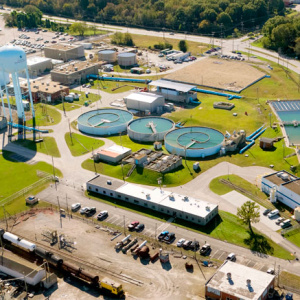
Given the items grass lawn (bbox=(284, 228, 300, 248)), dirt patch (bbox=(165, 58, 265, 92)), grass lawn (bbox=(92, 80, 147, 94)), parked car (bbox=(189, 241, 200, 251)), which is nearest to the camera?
parked car (bbox=(189, 241, 200, 251))

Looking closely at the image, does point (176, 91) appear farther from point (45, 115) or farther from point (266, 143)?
point (266, 143)

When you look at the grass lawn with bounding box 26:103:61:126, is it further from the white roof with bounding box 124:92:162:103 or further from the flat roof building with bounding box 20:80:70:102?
the white roof with bounding box 124:92:162:103

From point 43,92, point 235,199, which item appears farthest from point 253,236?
point 43,92

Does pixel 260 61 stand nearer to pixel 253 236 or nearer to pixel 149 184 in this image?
pixel 149 184

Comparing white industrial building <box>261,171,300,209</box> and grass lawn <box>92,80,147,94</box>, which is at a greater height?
white industrial building <box>261,171,300,209</box>

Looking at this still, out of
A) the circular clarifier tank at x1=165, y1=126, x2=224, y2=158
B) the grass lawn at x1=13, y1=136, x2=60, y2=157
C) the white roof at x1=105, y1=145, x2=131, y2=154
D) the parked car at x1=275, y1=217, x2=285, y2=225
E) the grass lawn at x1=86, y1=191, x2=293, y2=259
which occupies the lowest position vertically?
the grass lawn at x1=13, y1=136, x2=60, y2=157

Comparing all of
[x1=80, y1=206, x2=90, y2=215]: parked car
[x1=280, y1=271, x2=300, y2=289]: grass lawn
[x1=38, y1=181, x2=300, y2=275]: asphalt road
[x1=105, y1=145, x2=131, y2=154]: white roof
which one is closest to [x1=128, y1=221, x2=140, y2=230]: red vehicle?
[x1=38, y1=181, x2=300, y2=275]: asphalt road

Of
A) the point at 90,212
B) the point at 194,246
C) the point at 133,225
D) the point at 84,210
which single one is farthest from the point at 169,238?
the point at 84,210
